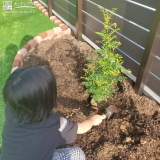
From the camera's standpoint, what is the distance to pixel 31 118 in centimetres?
134

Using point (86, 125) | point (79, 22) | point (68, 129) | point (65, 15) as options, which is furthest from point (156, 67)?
point (65, 15)

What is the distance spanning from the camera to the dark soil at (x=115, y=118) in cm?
223

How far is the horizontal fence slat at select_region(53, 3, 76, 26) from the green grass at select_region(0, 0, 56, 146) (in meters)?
0.34

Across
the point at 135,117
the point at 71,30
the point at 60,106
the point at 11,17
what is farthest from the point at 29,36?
the point at 135,117

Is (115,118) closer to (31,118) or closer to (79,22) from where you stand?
(31,118)

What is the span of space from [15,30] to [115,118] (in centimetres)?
351

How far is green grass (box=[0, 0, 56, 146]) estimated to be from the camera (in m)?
3.88

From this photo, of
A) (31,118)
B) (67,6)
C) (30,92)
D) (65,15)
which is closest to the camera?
(30,92)

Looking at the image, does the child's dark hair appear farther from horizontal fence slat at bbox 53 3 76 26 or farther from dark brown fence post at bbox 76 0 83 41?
horizontal fence slat at bbox 53 3 76 26

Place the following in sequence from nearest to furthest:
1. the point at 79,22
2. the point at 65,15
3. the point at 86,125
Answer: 1. the point at 86,125
2. the point at 79,22
3. the point at 65,15

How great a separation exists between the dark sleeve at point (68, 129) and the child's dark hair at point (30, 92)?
0.33m

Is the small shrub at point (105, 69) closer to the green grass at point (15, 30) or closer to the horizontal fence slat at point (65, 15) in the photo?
the green grass at point (15, 30)

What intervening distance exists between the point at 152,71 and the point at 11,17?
441cm

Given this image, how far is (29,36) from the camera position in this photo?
15.0 feet
